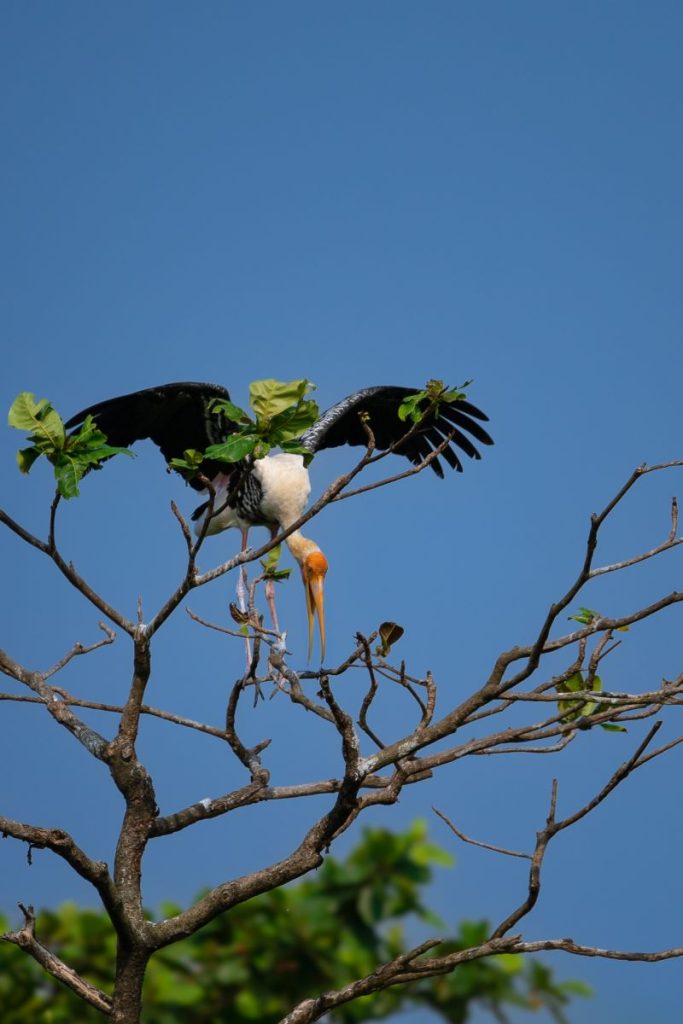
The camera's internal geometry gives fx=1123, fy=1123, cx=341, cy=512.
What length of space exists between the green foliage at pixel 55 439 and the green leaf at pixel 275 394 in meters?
0.53

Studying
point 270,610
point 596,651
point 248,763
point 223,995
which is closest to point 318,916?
point 223,995

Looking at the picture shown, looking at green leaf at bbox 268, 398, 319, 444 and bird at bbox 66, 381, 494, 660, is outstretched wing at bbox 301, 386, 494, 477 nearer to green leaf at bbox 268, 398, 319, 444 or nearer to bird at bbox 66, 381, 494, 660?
bird at bbox 66, 381, 494, 660

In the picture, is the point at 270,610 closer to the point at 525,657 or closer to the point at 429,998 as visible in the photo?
the point at 429,998

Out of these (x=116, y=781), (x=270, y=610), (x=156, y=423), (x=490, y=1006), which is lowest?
(x=490, y=1006)

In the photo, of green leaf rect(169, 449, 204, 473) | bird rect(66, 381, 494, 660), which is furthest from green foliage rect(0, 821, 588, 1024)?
green leaf rect(169, 449, 204, 473)

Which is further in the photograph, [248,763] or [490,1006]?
[490,1006]

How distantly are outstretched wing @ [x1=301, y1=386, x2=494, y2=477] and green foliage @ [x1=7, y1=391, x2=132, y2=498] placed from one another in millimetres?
4127

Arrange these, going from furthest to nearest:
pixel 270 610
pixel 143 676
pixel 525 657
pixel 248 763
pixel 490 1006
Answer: pixel 270 610
pixel 490 1006
pixel 248 763
pixel 143 676
pixel 525 657

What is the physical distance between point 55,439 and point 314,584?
4433mm

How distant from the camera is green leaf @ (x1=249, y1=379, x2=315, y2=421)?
4.19 metres

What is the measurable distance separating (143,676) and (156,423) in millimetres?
3057

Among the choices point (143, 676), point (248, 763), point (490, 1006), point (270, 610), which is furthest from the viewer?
point (270, 610)

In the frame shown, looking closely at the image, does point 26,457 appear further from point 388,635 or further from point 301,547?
point 301,547

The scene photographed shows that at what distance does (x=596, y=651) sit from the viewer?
14.9ft
